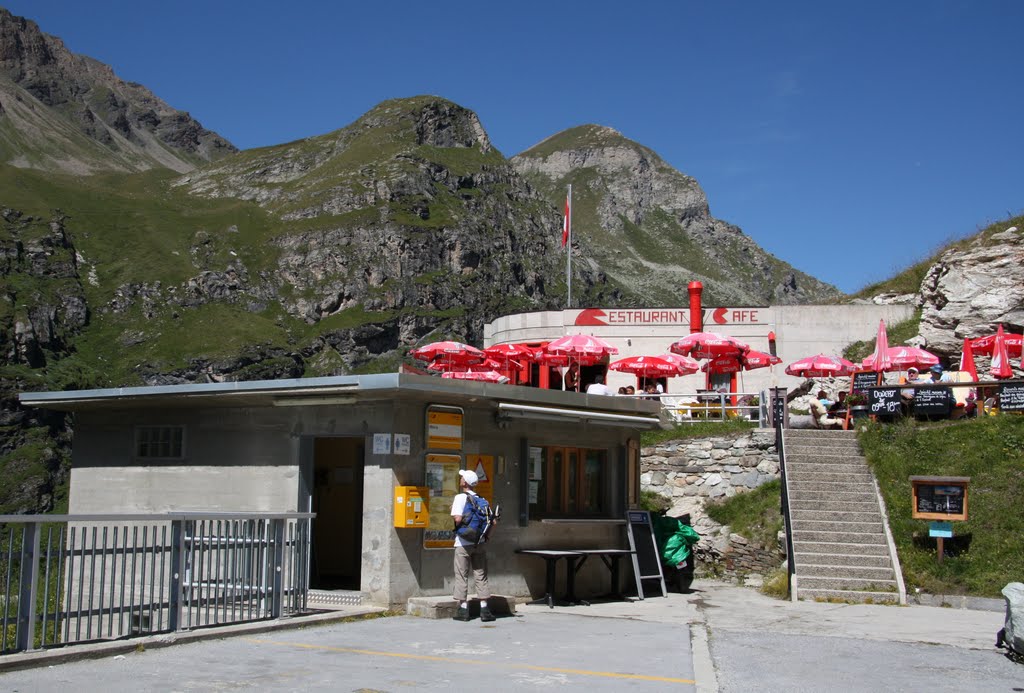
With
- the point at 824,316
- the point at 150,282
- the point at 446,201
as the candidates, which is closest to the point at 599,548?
the point at 824,316

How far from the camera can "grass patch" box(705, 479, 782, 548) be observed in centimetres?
1933

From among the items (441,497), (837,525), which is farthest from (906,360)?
(441,497)

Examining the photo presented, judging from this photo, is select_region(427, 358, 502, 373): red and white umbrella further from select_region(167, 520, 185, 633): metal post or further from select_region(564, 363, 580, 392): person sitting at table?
select_region(167, 520, 185, 633): metal post

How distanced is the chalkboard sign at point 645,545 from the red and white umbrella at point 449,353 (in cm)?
1334

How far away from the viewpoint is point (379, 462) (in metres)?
12.9

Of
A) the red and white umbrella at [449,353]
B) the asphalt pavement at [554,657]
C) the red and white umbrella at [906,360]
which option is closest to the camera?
the asphalt pavement at [554,657]

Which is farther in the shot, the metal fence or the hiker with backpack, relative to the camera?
the hiker with backpack

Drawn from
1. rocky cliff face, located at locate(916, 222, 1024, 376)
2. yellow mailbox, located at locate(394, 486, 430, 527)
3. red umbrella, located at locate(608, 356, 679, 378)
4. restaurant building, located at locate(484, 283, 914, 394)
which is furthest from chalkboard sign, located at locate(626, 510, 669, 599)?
restaurant building, located at locate(484, 283, 914, 394)

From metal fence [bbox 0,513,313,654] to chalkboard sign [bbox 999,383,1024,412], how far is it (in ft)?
48.2

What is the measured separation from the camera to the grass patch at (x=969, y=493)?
49.4 feet

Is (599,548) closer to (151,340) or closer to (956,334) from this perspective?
(956,334)

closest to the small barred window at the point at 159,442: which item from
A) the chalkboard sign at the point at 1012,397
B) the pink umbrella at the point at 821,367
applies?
the chalkboard sign at the point at 1012,397

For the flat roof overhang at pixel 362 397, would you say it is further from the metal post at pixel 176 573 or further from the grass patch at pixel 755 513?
the grass patch at pixel 755 513

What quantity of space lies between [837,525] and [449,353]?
1510 cm
